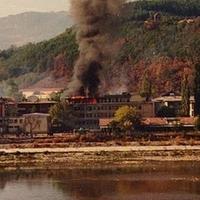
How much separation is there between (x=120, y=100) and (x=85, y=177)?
3932 centimetres

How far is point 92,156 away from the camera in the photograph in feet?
184

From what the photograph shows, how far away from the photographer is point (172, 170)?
4781 centimetres

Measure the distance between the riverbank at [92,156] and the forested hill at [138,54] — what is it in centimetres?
4522

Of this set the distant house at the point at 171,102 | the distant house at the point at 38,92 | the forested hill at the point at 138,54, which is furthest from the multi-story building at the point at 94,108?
the distant house at the point at 38,92

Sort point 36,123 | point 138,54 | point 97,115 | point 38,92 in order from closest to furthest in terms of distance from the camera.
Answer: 1. point 36,123
2. point 97,115
3. point 138,54
4. point 38,92

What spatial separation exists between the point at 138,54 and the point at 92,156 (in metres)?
80.1

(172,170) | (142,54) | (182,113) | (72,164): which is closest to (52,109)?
(182,113)

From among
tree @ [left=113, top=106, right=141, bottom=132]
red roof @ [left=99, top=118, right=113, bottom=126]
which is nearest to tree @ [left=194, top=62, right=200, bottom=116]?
tree @ [left=113, top=106, right=141, bottom=132]

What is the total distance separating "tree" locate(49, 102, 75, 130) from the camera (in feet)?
260

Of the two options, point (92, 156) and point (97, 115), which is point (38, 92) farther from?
point (92, 156)

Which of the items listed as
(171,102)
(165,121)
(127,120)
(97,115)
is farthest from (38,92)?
(127,120)

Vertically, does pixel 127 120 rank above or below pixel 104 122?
above

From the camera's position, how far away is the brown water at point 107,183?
38.7 meters

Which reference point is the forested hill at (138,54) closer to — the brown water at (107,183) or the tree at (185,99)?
the tree at (185,99)
